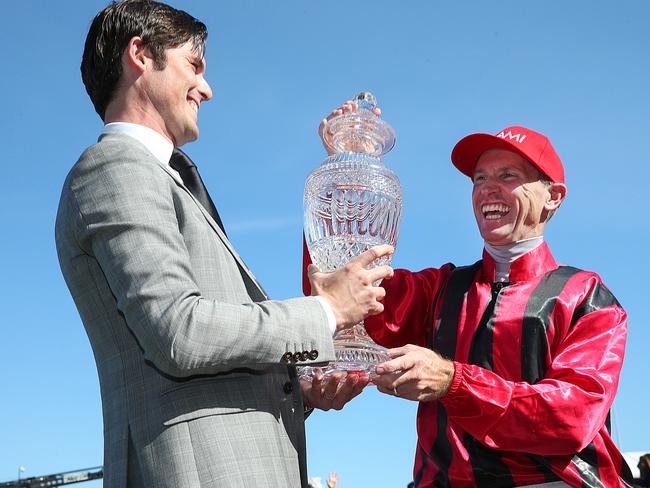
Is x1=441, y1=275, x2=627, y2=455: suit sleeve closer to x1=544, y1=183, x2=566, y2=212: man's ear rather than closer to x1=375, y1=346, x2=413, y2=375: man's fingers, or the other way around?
x1=375, y1=346, x2=413, y2=375: man's fingers

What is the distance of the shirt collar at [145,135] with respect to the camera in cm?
288

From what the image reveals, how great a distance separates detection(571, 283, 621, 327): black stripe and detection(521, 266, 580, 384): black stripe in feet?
0.38

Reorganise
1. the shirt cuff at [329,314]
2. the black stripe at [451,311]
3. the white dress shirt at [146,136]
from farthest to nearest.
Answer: the black stripe at [451,311] < the white dress shirt at [146,136] < the shirt cuff at [329,314]

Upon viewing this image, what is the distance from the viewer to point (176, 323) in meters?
2.37

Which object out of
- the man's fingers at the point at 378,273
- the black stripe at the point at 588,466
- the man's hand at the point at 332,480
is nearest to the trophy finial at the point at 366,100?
the man's fingers at the point at 378,273

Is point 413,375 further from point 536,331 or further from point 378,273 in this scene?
point 536,331

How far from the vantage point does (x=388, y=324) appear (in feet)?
13.5

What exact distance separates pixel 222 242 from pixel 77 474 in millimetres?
42783

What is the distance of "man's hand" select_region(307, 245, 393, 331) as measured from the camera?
2742 millimetres

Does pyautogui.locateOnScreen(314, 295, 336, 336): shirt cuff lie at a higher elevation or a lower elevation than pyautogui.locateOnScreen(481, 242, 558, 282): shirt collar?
lower

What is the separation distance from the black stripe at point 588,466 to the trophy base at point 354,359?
40.1 inches

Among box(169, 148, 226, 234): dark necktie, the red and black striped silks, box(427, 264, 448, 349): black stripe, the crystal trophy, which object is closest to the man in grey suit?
the crystal trophy

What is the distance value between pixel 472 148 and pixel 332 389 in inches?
63.3

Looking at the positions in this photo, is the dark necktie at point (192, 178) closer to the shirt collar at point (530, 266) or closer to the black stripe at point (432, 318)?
the black stripe at point (432, 318)
